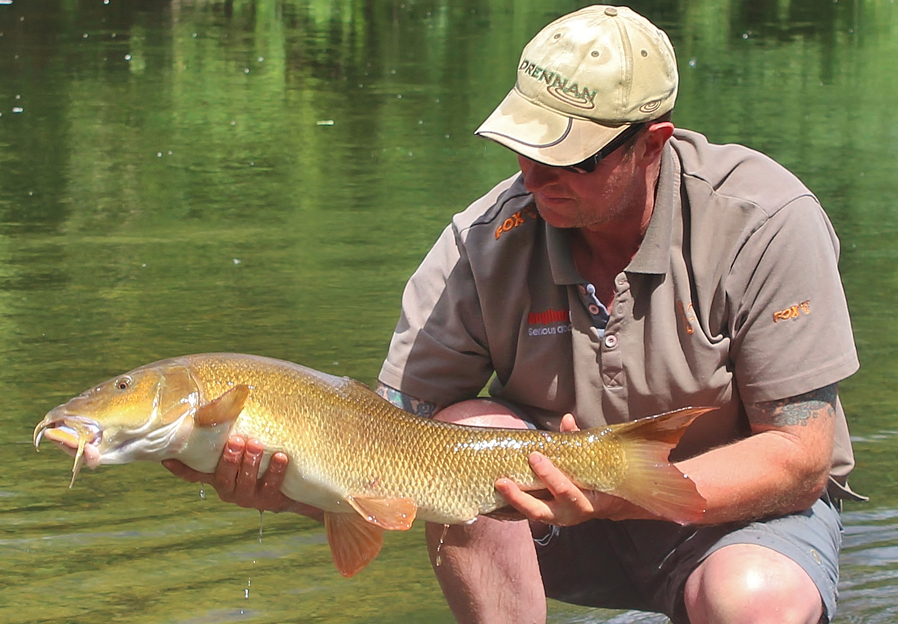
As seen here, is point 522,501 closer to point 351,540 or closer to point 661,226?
point 351,540

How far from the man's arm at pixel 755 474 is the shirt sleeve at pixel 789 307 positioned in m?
0.06

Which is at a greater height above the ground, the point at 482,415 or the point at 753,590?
the point at 482,415

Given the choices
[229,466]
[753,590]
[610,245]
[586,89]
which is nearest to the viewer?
[753,590]

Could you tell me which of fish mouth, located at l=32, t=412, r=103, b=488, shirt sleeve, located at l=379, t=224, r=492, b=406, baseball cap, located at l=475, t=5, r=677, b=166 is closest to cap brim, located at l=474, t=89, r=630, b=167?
baseball cap, located at l=475, t=5, r=677, b=166

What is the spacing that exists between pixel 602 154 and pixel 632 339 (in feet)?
1.42

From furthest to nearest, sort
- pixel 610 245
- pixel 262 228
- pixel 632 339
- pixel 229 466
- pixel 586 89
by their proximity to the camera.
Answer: pixel 262 228, pixel 610 245, pixel 632 339, pixel 586 89, pixel 229 466

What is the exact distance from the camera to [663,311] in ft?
10.5

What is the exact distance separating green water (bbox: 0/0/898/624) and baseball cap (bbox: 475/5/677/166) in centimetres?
153

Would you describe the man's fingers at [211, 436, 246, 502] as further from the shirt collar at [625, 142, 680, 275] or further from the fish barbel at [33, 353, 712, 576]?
the shirt collar at [625, 142, 680, 275]

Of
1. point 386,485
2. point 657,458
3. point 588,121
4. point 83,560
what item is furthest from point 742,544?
point 83,560

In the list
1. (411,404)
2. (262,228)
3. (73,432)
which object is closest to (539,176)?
(411,404)

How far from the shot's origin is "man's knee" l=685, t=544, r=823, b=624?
2.87m

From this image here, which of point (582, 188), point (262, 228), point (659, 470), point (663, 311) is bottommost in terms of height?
point (262, 228)

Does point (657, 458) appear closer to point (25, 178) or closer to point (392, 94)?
point (25, 178)
